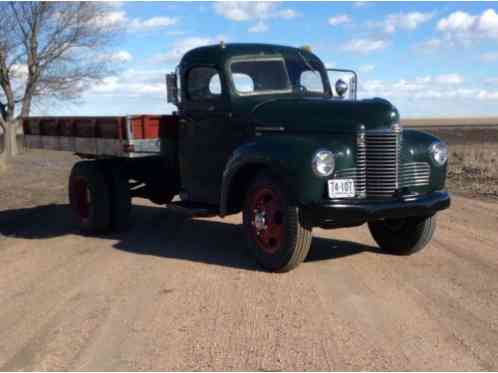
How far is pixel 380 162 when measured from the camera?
19.6ft

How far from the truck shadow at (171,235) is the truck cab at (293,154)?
497 millimetres

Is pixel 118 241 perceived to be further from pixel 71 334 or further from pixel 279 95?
pixel 71 334

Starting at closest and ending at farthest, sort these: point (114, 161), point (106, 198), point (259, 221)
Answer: point (259, 221) < point (106, 198) < point (114, 161)

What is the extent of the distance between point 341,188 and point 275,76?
2.05 meters

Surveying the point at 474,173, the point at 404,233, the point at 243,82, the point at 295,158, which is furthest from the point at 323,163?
the point at 474,173

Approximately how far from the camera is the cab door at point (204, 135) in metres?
7.12

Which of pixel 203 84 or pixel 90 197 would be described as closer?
pixel 203 84

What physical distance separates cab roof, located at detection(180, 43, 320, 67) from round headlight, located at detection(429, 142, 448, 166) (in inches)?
81.7

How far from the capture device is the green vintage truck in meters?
5.83

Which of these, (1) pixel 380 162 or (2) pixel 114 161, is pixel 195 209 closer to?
(2) pixel 114 161

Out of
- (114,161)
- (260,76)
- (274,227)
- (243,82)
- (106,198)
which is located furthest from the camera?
(114,161)

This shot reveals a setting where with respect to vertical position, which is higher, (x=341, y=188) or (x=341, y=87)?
(x=341, y=87)

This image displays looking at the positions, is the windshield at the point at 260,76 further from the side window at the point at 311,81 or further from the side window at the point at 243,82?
the side window at the point at 311,81

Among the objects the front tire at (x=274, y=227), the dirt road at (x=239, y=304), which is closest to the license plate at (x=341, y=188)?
the front tire at (x=274, y=227)
